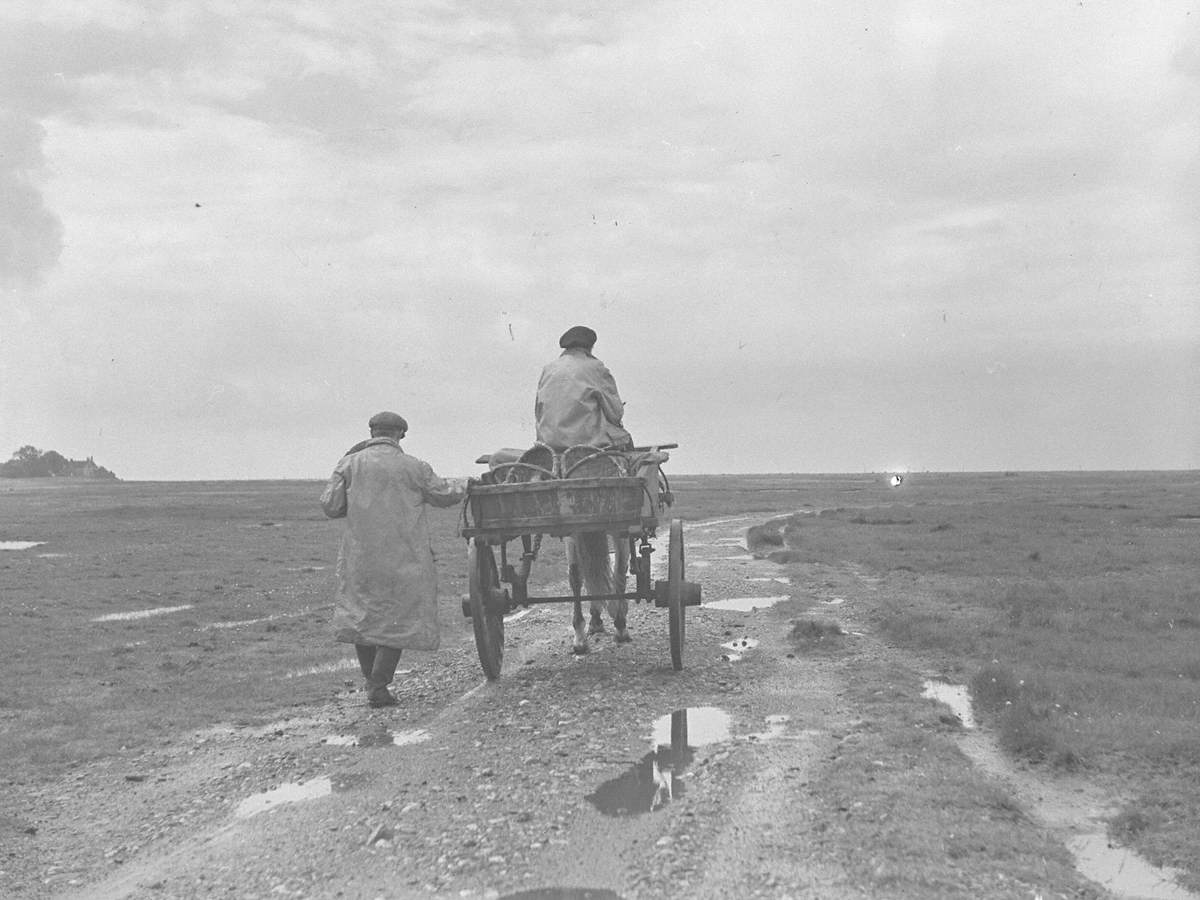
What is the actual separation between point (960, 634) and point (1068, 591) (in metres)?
4.98

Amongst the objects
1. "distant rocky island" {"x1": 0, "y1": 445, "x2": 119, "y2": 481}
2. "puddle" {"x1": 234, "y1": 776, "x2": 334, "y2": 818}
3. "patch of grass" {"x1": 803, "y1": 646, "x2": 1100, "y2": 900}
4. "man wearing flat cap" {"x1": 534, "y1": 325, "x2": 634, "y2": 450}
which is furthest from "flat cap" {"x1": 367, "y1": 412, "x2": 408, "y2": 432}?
"distant rocky island" {"x1": 0, "y1": 445, "x2": 119, "y2": 481}

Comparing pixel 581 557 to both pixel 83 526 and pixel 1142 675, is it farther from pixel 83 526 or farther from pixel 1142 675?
pixel 83 526

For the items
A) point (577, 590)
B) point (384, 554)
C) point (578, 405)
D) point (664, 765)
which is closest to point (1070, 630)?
point (577, 590)

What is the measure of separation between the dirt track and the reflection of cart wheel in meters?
0.29

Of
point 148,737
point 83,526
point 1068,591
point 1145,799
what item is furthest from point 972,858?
point 83,526

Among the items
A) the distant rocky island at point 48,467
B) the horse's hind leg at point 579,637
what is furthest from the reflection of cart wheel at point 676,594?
the distant rocky island at point 48,467

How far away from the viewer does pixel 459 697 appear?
32.5 ft

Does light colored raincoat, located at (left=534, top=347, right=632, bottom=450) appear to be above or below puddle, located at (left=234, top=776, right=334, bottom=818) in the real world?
above

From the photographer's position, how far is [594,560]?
1098 centimetres

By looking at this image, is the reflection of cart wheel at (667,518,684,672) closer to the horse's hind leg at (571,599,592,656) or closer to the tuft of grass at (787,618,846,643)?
the horse's hind leg at (571,599,592,656)

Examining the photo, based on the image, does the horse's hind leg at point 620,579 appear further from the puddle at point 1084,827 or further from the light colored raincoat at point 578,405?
the puddle at point 1084,827

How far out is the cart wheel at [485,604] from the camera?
1002cm

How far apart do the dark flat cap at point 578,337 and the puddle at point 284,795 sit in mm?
5330

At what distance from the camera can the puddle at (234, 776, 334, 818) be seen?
22.2 feet
